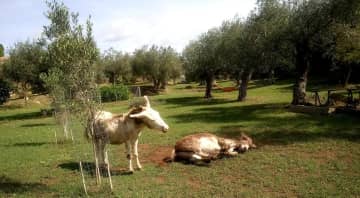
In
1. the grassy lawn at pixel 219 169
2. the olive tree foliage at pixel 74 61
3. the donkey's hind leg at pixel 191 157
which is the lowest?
the grassy lawn at pixel 219 169

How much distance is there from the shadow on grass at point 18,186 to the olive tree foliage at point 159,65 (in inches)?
1864

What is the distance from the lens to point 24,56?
3819cm

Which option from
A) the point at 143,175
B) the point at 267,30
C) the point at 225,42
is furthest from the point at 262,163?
the point at 225,42

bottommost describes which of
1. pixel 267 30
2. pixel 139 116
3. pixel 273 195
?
pixel 273 195

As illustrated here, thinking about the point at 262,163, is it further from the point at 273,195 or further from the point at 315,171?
the point at 273,195

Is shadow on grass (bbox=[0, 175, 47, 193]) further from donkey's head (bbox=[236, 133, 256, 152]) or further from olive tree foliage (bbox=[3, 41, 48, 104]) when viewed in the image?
olive tree foliage (bbox=[3, 41, 48, 104])

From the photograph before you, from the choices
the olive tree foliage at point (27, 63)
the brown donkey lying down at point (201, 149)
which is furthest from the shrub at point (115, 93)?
the brown donkey lying down at point (201, 149)

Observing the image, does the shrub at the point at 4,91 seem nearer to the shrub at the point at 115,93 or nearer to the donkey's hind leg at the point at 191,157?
the shrub at the point at 115,93

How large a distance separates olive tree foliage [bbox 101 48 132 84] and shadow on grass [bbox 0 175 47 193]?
56772 mm

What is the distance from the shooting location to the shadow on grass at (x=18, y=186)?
9.12m

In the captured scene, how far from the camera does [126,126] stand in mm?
9820

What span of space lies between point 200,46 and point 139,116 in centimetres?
3027

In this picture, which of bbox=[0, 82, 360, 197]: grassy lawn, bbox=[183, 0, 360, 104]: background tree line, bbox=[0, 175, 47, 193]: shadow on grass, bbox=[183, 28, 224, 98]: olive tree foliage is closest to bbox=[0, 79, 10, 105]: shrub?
bbox=[183, 28, 224, 98]: olive tree foliage

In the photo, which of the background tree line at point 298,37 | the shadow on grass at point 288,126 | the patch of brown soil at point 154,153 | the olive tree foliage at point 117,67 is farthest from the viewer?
the olive tree foliage at point 117,67
